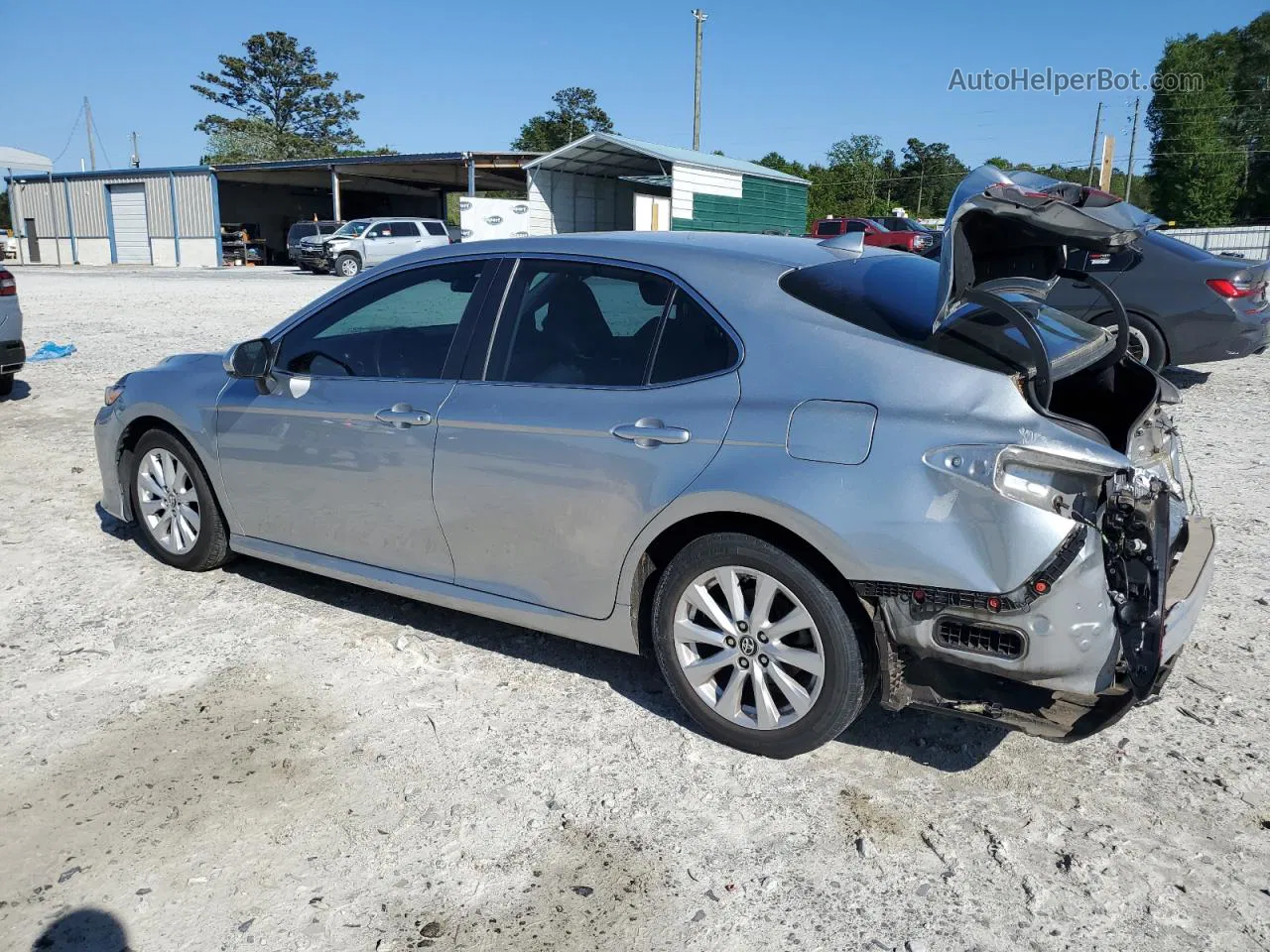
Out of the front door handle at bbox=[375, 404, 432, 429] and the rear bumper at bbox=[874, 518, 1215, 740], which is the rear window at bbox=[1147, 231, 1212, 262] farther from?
the front door handle at bbox=[375, 404, 432, 429]

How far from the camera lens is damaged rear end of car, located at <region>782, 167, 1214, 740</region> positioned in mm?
2750

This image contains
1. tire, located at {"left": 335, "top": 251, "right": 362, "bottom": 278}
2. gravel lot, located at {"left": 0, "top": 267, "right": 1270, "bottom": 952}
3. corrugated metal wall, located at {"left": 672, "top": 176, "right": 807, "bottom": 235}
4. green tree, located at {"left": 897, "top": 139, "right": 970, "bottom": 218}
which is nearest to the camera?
gravel lot, located at {"left": 0, "top": 267, "right": 1270, "bottom": 952}

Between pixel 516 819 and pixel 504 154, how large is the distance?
1278 inches

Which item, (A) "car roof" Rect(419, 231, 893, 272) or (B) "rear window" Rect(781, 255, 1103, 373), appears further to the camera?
(A) "car roof" Rect(419, 231, 893, 272)

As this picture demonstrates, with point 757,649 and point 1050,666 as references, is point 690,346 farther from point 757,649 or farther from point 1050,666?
point 1050,666

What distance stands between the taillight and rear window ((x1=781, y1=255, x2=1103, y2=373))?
21.6 feet

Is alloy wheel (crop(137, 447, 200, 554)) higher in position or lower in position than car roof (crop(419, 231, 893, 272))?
lower

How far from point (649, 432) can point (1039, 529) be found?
4.06 feet

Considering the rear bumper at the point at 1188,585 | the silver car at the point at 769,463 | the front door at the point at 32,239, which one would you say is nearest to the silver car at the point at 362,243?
the front door at the point at 32,239

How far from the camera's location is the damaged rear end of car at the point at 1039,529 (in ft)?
9.02

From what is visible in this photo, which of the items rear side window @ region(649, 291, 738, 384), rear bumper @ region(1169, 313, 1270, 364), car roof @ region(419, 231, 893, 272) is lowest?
rear bumper @ region(1169, 313, 1270, 364)

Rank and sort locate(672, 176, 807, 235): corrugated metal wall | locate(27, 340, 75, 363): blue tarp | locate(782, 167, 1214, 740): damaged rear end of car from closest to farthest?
1. locate(782, 167, 1214, 740): damaged rear end of car
2. locate(27, 340, 75, 363): blue tarp
3. locate(672, 176, 807, 235): corrugated metal wall

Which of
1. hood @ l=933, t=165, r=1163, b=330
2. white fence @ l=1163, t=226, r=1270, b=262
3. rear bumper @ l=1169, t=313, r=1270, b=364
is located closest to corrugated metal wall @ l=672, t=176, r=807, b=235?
white fence @ l=1163, t=226, r=1270, b=262

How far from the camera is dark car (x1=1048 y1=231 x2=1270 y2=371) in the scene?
920 cm
